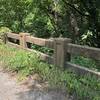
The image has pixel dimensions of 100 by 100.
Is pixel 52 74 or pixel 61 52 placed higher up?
pixel 61 52

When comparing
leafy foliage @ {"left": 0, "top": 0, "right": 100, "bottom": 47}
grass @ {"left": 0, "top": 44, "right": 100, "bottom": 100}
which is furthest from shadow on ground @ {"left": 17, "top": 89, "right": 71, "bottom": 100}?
leafy foliage @ {"left": 0, "top": 0, "right": 100, "bottom": 47}

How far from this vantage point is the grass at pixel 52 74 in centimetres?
609

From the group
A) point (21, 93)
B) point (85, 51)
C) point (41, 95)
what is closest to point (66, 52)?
point (85, 51)

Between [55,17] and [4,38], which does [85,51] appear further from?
[4,38]

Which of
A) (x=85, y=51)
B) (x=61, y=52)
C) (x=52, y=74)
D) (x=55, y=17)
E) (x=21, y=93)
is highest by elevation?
(x=55, y=17)

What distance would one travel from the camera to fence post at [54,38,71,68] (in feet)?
23.7

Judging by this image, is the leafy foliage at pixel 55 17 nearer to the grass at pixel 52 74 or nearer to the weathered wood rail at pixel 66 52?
the weathered wood rail at pixel 66 52

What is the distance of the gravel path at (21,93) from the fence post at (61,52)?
1.12 meters

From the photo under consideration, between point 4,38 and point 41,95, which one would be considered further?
point 4,38

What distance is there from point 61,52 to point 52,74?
0.61 m

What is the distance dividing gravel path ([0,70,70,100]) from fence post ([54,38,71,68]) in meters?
1.12

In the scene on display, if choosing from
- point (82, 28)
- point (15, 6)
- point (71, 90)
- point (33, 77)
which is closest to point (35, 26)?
point (15, 6)

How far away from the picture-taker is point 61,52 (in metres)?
7.34

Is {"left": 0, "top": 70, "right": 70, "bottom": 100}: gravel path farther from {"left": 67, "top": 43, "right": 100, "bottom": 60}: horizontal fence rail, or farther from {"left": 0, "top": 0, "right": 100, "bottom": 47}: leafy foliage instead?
{"left": 0, "top": 0, "right": 100, "bottom": 47}: leafy foliage
